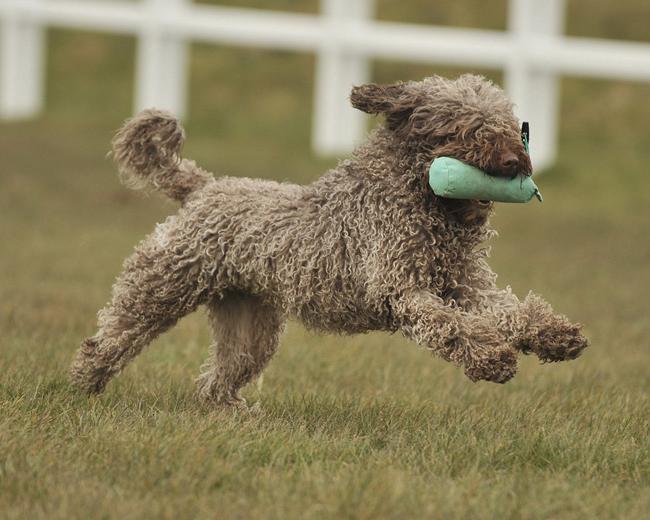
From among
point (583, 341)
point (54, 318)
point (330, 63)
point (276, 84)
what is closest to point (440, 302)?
point (583, 341)

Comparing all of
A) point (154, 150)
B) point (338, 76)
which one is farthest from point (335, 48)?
point (154, 150)

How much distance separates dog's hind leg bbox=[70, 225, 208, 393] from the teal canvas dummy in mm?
1301

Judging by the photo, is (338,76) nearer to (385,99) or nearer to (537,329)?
(385,99)

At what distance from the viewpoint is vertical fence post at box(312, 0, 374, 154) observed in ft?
53.9

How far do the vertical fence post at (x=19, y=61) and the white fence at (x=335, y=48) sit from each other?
0.01 m

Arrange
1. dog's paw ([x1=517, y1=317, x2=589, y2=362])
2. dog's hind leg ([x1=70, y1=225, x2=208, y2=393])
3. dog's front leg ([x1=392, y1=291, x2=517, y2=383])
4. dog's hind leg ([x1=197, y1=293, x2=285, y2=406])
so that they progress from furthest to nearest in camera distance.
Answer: dog's hind leg ([x1=197, y1=293, x2=285, y2=406]) → dog's hind leg ([x1=70, y1=225, x2=208, y2=393]) → dog's paw ([x1=517, y1=317, x2=589, y2=362]) → dog's front leg ([x1=392, y1=291, x2=517, y2=383])

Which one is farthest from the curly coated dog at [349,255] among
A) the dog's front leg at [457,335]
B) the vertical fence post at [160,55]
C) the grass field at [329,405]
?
the vertical fence post at [160,55]

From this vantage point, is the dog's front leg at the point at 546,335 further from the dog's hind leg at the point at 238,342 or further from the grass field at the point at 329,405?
the dog's hind leg at the point at 238,342

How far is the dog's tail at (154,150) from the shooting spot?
21.2 feet

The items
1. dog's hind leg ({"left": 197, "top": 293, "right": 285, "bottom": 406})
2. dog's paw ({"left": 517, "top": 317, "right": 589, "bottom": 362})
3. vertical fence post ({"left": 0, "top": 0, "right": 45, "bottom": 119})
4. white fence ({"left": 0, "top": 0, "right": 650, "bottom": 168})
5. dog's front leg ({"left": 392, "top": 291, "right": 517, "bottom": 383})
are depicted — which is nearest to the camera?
dog's front leg ({"left": 392, "top": 291, "right": 517, "bottom": 383})

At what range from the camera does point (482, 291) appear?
5633mm

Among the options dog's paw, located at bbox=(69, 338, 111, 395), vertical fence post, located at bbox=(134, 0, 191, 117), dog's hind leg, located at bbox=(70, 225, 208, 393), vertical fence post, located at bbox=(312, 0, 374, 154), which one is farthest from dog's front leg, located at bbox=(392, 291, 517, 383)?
vertical fence post, located at bbox=(134, 0, 191, 117)

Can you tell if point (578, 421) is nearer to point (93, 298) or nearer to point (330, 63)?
point (93, 298)

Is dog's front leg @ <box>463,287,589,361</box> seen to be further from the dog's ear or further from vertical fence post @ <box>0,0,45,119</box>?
vertical fence post @ <box>0,0,45,119</box>
